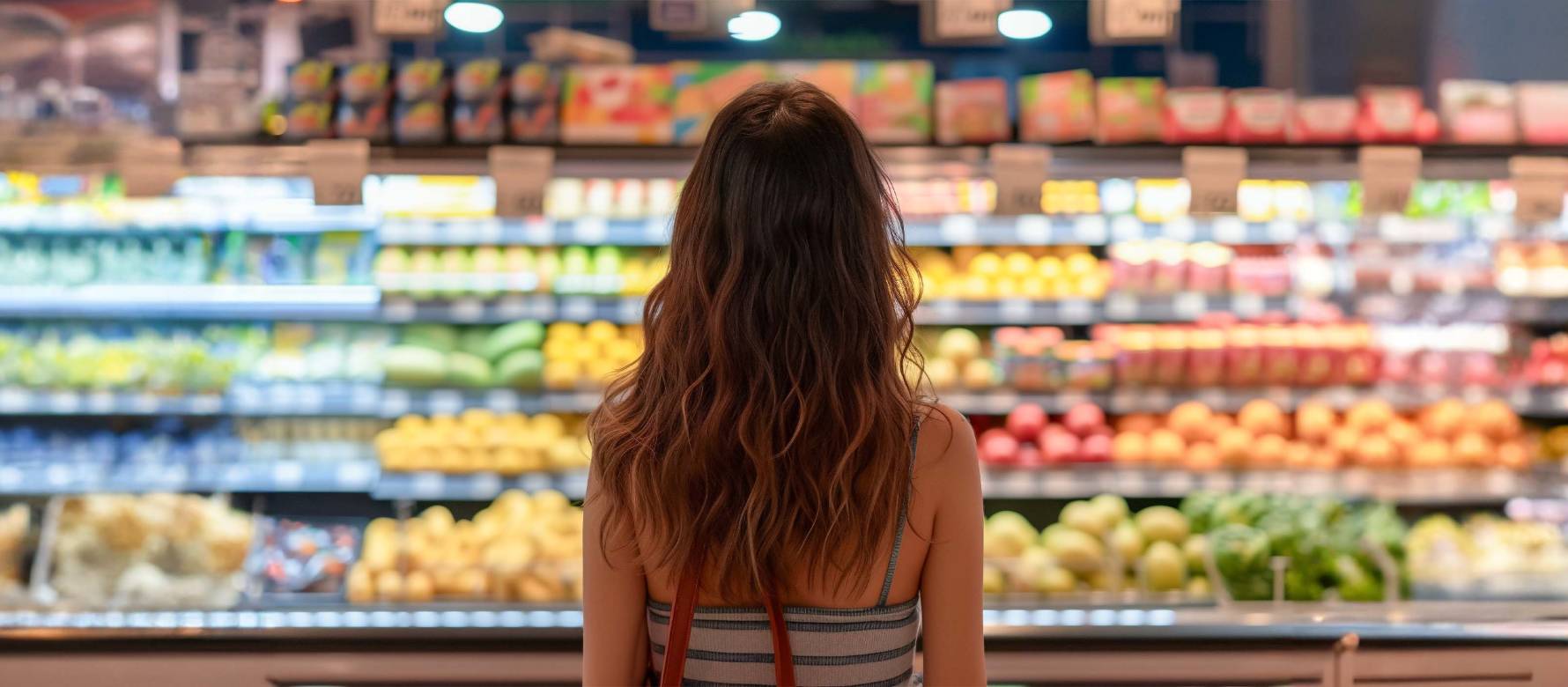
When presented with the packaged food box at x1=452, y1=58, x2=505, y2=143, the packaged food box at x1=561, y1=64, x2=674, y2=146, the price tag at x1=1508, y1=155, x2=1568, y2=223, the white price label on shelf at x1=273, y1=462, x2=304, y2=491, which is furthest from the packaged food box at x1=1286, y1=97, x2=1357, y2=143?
the white price label on shelf at x1=273, y1=462, x2=304, y2=491

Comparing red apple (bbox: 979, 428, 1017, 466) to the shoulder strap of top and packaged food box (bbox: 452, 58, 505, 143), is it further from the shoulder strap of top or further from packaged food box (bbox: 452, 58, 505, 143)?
the shoulder strap of top

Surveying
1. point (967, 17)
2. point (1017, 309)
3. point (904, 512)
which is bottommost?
point (904, 512)

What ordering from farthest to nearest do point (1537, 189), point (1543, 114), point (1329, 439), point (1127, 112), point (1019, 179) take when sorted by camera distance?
point (1329, 439), point (1543, 114), point (1127, 112), point (1537, 189), point (1019, 179)

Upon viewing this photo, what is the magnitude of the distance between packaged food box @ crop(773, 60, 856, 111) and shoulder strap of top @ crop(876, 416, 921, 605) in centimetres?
223

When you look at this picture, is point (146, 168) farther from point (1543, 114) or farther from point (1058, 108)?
point (1543, 114)

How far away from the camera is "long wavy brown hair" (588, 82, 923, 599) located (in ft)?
4.66

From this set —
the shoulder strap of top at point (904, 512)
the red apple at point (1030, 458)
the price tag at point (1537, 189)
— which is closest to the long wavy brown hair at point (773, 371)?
the shoulder strap of top at point (904, 512)

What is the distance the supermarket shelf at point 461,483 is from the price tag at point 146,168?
3.60ft

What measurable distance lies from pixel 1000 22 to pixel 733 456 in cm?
284

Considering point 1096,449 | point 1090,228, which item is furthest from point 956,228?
point 1096,449

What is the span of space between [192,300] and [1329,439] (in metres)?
3.86

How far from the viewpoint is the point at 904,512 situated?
4.93ft

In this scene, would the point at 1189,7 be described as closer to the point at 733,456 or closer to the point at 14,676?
the point at 733,456

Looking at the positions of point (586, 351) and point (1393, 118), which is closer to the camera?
point (1393, 118)
